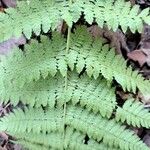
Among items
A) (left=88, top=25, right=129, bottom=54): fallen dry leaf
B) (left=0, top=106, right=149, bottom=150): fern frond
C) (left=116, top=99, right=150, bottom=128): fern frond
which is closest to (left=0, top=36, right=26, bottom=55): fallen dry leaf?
(left=88, top=25, right=129, bottom=54): fallen dry leaf

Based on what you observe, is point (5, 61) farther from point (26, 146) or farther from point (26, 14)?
point (26, 146)

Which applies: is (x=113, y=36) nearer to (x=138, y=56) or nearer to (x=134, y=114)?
(x=138, y=56)

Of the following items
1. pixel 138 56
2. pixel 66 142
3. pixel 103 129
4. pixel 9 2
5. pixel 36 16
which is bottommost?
pixel 66 142

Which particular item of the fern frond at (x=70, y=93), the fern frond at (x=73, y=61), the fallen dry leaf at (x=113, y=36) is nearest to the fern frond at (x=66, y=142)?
the fern frond at (x=70, y=93)

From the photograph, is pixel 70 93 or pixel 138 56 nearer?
pixel 70 93

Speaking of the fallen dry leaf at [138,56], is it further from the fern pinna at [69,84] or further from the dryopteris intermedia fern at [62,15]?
the dryopteris intermedia fern at [62,15]

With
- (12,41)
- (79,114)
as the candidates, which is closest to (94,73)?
(79,114)

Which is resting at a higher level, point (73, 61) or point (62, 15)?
point (62, 15)

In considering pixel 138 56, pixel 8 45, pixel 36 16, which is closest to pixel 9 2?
pixel 8 45
